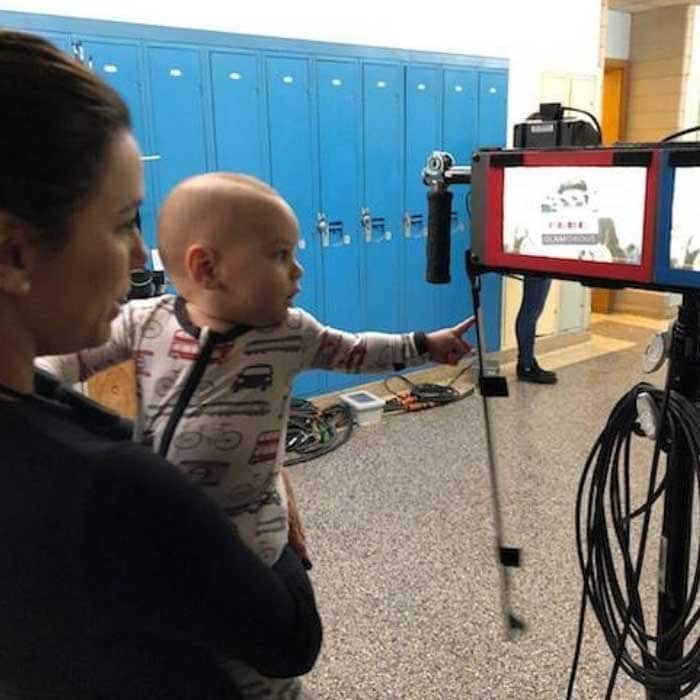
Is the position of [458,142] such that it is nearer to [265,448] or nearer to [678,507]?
[678,507]

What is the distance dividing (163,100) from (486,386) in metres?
2.51

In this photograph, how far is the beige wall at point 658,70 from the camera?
5.79 metres

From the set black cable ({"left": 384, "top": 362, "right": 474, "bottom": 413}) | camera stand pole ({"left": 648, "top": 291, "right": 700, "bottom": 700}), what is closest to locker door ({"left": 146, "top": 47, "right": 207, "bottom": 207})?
black cable ({"left": 384, "top": 362, "right": 474, "bottom": 413})

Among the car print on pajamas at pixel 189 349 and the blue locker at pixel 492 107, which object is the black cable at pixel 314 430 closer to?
the blue locker at pixel 492 107

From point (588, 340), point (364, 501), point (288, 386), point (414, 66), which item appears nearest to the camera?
point (288, 386)

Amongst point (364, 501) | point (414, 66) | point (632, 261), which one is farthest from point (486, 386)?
point (414, 66)

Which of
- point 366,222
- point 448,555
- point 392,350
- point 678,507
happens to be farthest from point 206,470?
point 366,222

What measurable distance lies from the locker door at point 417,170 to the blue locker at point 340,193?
1.19ft

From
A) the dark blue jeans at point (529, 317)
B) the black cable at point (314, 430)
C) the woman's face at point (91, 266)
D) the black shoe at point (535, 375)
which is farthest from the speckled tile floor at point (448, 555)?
the woman's face at point (91, 266)

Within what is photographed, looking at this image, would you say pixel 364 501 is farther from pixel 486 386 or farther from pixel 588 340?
pixel 588 340

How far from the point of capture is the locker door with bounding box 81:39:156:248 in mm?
2967

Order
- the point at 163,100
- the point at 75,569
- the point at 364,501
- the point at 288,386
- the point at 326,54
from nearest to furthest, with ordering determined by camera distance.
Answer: the point at 75,569
the point at 288,386
the point at 364,501
the point at 163,100
the point at 326,54

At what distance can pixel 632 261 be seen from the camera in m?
1.01

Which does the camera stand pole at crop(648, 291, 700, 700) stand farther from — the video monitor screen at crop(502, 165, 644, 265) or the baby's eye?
the baby's eye
